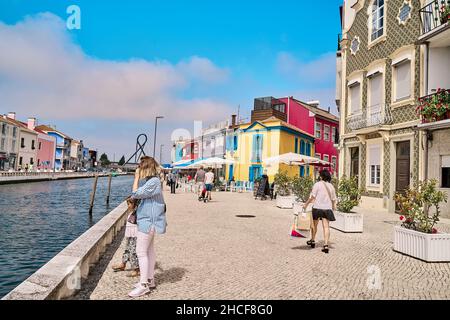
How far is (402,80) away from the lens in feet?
47.7

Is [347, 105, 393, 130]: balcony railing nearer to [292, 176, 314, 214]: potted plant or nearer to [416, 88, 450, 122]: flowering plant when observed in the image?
[416, 88, 450, 122]: flowering plant

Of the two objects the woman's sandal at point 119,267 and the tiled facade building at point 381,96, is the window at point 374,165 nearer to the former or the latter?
the tiled facade building at point 381,96

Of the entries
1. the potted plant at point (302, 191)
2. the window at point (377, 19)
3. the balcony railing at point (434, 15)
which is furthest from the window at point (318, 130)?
the potted plant at point (302, 191)

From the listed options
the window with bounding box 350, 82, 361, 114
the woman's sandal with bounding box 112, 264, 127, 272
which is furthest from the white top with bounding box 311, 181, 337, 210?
the window with bounding box 350, 82, 361, 114

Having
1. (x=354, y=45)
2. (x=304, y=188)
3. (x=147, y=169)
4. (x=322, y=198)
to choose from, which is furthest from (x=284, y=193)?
(x=147, y=169)

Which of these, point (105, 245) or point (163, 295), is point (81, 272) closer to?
point (163, 295)

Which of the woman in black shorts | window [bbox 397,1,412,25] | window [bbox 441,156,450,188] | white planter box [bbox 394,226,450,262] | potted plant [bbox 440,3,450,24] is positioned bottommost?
white planter box [bbox 394,226,450,262]

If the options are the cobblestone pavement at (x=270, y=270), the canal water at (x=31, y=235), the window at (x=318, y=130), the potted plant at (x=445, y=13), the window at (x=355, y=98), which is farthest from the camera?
the window at (x=318, y=130)

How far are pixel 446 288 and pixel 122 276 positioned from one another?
15.3ft

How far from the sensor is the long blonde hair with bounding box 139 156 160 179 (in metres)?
4.50

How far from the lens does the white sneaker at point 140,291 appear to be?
4.18 meters

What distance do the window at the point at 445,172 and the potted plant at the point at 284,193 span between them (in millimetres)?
5952

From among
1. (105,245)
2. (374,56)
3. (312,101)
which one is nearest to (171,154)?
(312,101)

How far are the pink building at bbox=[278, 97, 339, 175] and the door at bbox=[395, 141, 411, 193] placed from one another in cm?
1806
